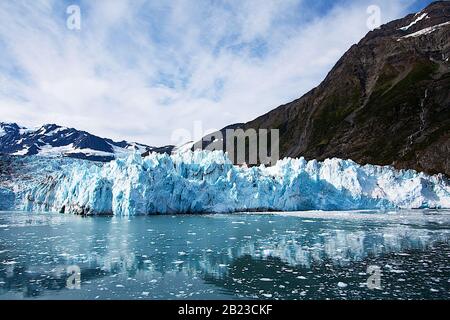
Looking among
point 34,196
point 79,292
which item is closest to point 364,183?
point 34,196

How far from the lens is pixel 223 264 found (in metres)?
13.1

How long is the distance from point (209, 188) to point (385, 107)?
99.5 meters

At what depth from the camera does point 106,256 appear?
1446cm

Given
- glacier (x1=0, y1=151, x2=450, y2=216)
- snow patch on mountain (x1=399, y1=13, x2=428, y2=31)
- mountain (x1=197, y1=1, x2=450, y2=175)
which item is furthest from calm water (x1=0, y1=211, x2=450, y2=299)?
snow patch on mountain (x1=399, y1=13, x2=428, y2=31)

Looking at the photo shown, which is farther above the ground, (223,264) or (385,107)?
(385,107)

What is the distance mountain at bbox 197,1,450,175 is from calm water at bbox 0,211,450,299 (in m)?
74.3

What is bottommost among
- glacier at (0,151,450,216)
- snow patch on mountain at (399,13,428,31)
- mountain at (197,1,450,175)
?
glacier at (0,151,450,216)

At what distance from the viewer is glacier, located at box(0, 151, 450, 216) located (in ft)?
112

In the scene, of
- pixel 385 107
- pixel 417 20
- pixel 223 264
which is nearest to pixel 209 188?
pixel 223 264

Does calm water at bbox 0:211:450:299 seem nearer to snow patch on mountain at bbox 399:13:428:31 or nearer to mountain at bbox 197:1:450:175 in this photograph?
mountain at bbox 197:1:450:175

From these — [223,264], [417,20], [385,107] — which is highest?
[417,20]

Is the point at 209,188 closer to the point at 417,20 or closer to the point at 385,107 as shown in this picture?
the point at 385,107
